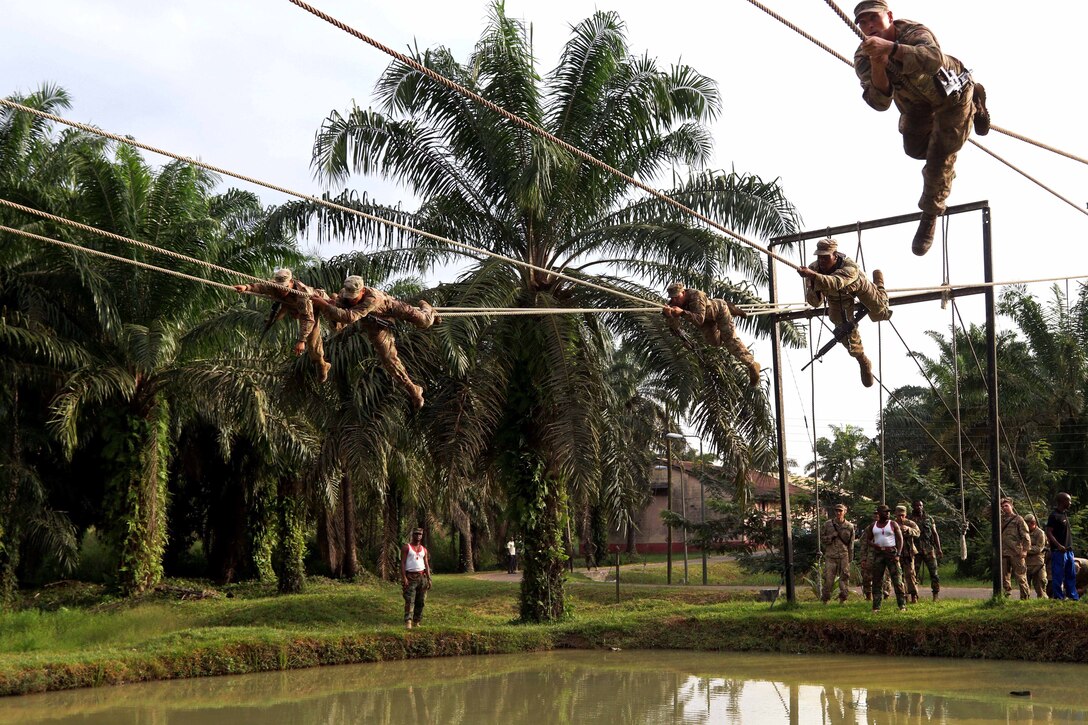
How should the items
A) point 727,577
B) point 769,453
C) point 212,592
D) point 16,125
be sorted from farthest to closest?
point 727,577 → point 212,592 → point 16,125 → point 769,453

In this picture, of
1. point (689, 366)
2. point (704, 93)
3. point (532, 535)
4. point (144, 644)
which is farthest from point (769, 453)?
point (144, 644)

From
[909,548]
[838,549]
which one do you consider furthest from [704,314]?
[909,548]

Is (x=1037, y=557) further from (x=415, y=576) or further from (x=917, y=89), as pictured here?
(x=917, y=89)

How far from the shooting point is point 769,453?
16734 mm

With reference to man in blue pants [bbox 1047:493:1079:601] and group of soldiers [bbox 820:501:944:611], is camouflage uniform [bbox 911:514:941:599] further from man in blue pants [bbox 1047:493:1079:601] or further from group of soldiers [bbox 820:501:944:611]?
man in blue pants [bbox 1047:493:1079:601]

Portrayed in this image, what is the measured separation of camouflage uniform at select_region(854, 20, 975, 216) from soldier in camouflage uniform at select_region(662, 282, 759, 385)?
2.75 m

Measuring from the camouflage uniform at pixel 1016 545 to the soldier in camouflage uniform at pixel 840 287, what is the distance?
22.1ft

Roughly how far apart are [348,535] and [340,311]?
19051mm

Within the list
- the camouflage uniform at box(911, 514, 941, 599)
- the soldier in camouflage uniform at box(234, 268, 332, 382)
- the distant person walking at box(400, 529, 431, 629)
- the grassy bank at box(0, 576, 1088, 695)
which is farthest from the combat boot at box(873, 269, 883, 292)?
the distant person walking at box(400, 529, 431, 629)

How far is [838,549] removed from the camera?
55.4 feet

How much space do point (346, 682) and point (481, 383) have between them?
187 inches

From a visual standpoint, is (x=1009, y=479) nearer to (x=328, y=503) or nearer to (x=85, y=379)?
(x=328, y=503)

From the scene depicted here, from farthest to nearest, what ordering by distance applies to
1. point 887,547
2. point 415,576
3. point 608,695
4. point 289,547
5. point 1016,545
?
point 289,547 < point 415,576 < point 1016,545 < point 887,547 < point 608,695

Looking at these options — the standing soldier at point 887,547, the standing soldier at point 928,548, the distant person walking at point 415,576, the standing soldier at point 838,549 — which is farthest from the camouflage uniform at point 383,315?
the standing soldier at point 928,548
